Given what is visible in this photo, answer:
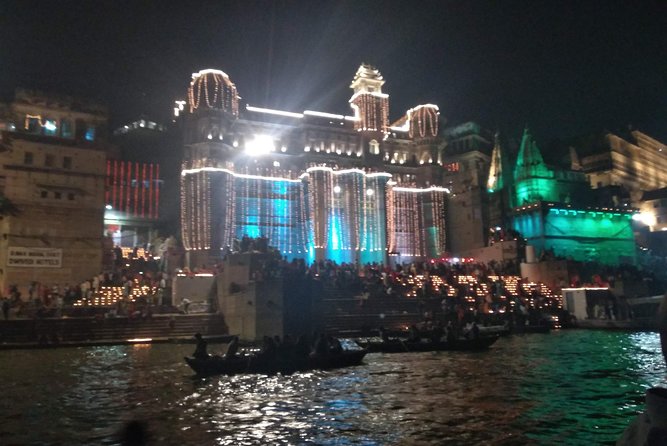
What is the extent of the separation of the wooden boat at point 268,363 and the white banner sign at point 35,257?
25381 mm

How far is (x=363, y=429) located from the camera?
11.0 metres

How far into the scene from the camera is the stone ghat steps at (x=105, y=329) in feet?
93.9

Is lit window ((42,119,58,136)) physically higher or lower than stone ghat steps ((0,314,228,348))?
higher

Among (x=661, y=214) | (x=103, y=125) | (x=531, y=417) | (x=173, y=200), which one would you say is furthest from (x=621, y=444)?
(x=661, y=214)

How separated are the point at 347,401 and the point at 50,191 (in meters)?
35.6

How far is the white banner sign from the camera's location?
38500 mm

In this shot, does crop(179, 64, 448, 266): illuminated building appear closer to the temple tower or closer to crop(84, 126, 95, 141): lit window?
the temple tower

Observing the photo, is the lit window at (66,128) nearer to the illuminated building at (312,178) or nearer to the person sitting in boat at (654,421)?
the illuminated building at (312,178)

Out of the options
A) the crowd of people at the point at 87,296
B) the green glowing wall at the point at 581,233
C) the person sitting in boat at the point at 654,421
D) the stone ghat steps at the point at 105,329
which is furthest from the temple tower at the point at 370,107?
the person sitting in boat at the point at 654,421

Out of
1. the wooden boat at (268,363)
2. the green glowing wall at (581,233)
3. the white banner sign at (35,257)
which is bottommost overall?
the wooden boat at (268,363)

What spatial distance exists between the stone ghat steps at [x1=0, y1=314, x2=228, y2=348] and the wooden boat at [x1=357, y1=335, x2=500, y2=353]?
39.4 feet

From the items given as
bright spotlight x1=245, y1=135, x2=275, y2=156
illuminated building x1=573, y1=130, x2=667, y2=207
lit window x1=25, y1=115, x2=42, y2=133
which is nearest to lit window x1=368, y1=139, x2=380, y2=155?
bright spotlight x1=245, y1=135, x2=275, y2=156

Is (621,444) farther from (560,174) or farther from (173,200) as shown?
(560,174)

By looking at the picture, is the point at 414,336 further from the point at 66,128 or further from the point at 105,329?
the point at 66,128
